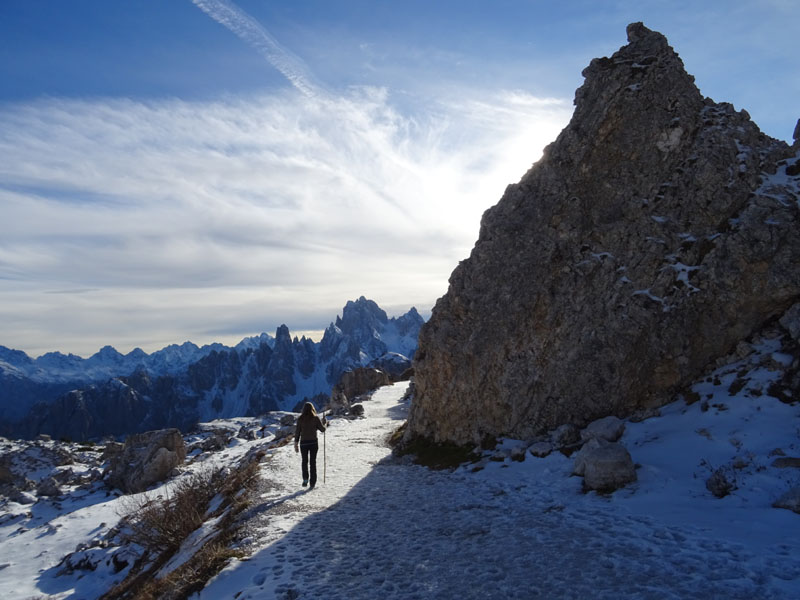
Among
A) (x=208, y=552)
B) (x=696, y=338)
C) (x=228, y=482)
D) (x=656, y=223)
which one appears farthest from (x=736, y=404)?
(x=228, y=482)

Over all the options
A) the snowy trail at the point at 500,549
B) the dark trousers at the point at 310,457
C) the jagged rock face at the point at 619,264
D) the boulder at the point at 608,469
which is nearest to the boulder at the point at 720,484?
the snowy trail at the point at 500,549

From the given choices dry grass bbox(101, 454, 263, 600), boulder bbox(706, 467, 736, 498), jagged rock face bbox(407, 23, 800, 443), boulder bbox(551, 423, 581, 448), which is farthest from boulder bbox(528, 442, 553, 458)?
dry grass bbox(101, 454, 263, 600)

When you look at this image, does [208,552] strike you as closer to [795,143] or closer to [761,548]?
[761,548]

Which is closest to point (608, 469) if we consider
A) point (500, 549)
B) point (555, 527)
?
point (555, 527)

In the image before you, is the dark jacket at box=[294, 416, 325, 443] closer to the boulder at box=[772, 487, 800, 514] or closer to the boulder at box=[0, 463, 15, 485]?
the boulder at box=[772, 487, 800, 514]

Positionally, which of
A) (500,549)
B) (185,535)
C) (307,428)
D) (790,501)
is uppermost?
(307,428)

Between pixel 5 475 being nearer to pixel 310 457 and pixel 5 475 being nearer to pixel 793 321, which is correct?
pixel 310 457

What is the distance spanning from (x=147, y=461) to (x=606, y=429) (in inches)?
1891

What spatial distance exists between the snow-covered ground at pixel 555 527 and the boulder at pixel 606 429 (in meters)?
0.34

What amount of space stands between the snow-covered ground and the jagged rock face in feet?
7.83

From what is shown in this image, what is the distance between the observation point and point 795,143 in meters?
23.2

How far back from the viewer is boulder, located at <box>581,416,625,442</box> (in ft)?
59.5

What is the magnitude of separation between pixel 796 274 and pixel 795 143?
962 cm

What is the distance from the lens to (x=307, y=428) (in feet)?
68.2
